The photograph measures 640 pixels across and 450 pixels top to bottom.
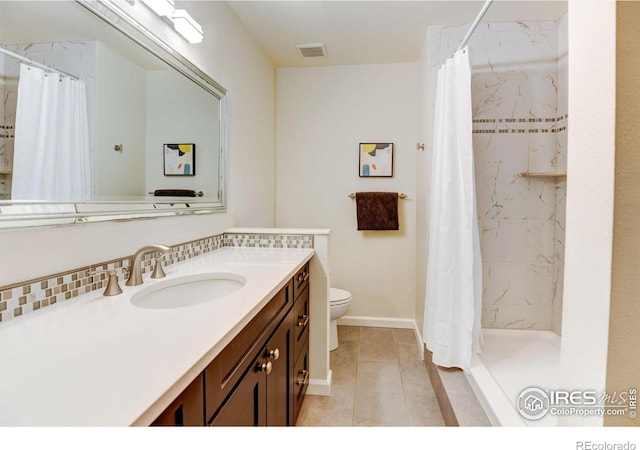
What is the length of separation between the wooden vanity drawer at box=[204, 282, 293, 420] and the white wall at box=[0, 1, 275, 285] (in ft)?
1.88

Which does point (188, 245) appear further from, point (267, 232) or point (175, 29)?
point (175, 29)

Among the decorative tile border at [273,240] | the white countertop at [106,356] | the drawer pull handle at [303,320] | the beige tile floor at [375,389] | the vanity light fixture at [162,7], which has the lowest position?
the beige tile floor at [375,389]

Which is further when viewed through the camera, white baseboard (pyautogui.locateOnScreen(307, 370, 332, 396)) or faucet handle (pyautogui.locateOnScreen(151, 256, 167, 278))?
white baseboard (pyautogui.locateOnScreen(307, 370, 332, 396))

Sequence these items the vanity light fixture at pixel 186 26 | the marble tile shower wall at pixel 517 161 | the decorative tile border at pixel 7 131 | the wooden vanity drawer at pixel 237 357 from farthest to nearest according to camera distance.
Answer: the marble tile shower wall at pixel 517 161, the vanity light fixture at pixel 186 26, the decorative tile border at pixel 7 131, the wooden vanity drawer at pixel 237 357

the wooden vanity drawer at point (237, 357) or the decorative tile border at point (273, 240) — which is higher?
the decorative tile border at point (273, 240)

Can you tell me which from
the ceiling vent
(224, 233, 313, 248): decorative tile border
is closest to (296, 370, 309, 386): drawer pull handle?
(224, 233, 313, 248): decorative tile border

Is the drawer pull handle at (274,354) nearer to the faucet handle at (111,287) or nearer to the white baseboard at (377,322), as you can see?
the faucet handle at (111,287)

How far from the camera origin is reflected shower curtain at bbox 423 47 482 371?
176 cm

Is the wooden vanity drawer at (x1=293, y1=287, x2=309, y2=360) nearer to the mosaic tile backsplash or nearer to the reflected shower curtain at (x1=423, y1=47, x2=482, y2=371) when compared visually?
the mosaic tile backsplash

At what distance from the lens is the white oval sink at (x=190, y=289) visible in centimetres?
111

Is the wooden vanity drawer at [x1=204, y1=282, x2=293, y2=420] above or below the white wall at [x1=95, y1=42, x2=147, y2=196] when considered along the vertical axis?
below

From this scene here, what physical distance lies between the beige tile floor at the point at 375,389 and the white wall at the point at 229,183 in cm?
118

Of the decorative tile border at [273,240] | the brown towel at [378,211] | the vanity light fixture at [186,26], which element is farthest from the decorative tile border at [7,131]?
the brown towel at [378,211]

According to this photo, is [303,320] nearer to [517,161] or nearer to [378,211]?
[378,211]
